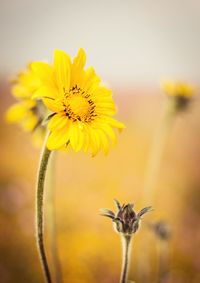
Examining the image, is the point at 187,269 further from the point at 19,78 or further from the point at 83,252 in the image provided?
the point at 19,78

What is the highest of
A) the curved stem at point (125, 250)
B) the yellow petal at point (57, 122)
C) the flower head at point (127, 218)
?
the yellow petal at point (57, 122)

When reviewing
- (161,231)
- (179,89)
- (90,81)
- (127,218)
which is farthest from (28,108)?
(179,89)

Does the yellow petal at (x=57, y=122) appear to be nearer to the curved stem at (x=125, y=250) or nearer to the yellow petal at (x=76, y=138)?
the yellow petal at (x=76, y=138)

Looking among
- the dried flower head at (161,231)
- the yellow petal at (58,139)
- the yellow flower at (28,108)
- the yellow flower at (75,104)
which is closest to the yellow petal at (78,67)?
the yellow flower at (75,104)

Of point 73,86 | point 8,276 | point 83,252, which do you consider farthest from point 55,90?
point 83,252

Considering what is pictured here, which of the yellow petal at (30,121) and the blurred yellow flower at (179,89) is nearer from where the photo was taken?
the yellow petal at (30,121)

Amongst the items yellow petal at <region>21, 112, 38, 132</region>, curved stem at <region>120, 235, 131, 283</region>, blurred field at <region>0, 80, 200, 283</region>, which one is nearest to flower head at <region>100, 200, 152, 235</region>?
curved stem at <region>120, 235, 131, 283</region>

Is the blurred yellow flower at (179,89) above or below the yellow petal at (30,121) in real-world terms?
above

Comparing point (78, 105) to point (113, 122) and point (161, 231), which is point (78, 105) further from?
point (161, 231)
